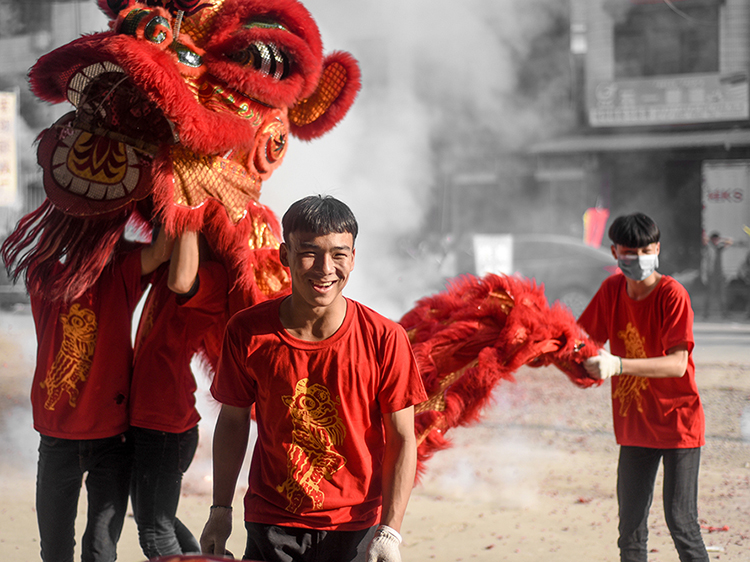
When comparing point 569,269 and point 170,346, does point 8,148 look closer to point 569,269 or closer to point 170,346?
point 569,269

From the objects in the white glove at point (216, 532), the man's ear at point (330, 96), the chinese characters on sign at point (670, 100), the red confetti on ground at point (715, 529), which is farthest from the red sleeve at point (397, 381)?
the chinese characters on sign at point (670, 100)

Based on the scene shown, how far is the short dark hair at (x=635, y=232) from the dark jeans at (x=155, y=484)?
1479 mm

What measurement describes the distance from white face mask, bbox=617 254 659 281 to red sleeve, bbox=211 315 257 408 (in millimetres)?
1334

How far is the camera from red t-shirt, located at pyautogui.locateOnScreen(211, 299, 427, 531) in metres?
1.38

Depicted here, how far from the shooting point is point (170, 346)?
6.39 ft

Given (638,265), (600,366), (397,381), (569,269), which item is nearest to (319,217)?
(397,381)

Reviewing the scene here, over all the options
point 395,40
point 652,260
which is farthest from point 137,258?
point 395,40

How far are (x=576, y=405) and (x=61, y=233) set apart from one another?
176 inches

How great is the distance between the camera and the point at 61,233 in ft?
6.43

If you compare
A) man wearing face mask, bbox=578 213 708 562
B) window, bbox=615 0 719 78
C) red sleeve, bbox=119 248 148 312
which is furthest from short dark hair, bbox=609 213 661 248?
window, bbox=615 0 719 78

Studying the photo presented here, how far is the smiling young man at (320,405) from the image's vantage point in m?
1.38

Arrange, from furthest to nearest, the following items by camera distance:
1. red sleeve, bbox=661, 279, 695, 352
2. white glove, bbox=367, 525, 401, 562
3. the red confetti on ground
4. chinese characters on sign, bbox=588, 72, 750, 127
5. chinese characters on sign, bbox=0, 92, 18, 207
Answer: chinese characters on sign, bbox=588, 72, 750, 127 → chinese characters on sign, bbox=0, 92, 18, 207 → the red confetti on ground → red sleeve, bbox=661, 279, 695, 352 → white glove, bbox=367, 525, 401, 562

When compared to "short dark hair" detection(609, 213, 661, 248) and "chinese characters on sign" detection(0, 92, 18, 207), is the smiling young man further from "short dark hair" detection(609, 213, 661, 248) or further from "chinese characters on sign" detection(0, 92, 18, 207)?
"chinese characters on sign" detection(0, 92, 18, 207)

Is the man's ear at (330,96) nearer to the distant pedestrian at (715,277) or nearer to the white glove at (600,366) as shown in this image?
the white glove at (600,366)
